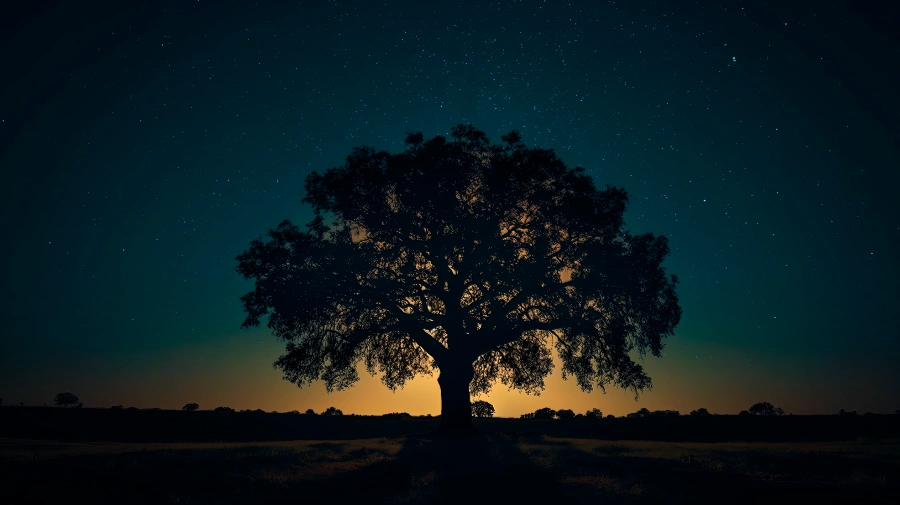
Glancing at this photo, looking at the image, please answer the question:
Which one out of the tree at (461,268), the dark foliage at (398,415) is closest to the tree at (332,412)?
the dark foliage at (398,415)

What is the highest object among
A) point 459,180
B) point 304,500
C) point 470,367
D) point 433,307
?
point 459,180

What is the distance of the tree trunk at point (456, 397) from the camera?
92.4ft

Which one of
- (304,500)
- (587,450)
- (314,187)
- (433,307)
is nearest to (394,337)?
(433,307)

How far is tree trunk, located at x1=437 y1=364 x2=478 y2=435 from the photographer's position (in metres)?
28.2

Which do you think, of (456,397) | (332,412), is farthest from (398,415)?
(456,397)

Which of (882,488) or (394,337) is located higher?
(394,337)

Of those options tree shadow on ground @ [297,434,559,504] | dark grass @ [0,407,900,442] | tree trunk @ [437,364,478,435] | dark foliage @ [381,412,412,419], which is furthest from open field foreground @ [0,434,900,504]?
dark foliage @ [381,412,412,419]

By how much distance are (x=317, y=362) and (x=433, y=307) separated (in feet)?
20.8

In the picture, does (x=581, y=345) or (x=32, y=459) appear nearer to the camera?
(x=32, y=459)

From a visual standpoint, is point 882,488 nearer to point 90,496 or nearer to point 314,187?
point 90,496

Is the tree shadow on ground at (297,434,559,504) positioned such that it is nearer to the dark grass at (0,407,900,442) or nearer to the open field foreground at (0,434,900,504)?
the open field foreground at (0,434,900,504)

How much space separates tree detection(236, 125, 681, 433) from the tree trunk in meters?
0.05

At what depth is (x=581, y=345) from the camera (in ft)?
95.1

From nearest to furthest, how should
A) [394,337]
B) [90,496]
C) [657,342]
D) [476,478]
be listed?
[90,496] < [476,478] < [657,342] < [394,337]
